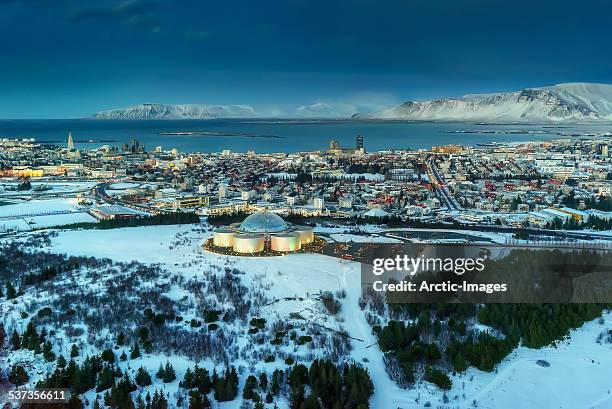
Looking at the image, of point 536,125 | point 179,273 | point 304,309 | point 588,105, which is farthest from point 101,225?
point 588,105

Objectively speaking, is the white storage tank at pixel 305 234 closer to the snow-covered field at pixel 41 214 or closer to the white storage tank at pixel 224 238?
→ the white storage tank at pixel 224 238

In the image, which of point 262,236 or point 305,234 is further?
point 305,234

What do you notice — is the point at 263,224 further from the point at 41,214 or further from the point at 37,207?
the point at 37,207

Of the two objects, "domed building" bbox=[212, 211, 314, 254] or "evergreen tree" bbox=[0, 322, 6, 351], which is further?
"domed building" bbox=[212, 211, 314, 254]

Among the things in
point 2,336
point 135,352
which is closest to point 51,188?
point 2,336

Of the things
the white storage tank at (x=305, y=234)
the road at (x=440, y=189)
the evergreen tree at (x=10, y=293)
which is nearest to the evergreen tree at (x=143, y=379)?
the evergreen tree at (x=10, y=293)

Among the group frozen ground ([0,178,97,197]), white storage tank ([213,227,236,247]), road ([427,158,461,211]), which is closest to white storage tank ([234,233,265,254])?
white storage tank ([213,227,236,247])

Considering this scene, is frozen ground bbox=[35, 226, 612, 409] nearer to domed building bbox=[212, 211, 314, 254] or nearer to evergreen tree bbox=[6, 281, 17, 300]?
domed building bbox=[212, 211, 314, 254]
